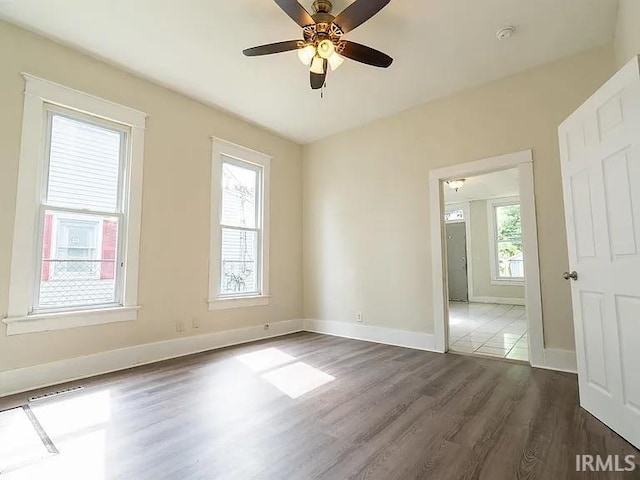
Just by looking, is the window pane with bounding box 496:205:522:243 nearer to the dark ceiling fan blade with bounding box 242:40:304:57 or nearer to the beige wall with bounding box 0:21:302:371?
the beige wall with bounding box 0:21:302:371

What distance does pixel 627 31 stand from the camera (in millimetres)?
2402

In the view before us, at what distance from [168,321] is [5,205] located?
69.7 inches

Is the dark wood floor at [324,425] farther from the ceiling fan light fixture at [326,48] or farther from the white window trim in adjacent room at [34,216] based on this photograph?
the ceiling fan light fixture at [326,48]

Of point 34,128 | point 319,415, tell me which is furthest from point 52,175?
point 319,415

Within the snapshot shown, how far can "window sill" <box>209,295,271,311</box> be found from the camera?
4.05 meters

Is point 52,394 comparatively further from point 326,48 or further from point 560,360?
point 560,360

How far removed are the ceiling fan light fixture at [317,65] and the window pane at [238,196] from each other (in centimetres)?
209

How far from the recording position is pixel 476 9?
259 centimetres

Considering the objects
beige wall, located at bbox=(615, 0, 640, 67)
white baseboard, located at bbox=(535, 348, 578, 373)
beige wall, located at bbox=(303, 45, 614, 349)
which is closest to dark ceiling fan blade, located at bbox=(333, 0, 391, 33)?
beige wall, located at bbox=(615, 0, 640, 67)

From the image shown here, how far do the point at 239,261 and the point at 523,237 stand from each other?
11.3ft

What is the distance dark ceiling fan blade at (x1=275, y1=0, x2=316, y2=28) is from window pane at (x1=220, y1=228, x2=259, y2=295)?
2.68 m

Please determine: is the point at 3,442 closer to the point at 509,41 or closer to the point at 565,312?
the point at 565,312

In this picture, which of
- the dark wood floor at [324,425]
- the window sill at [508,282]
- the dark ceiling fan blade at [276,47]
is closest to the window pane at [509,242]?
the window sill at [508,282]

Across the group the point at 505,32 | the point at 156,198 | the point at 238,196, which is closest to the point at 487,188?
the point at 505,32
